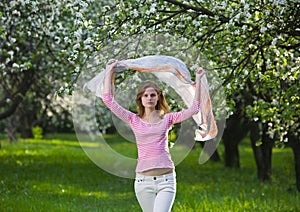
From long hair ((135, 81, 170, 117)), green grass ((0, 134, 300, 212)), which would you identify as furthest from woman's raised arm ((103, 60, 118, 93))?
green grass ((0, 134, 300, 212))

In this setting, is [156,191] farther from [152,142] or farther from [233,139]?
[233,139]

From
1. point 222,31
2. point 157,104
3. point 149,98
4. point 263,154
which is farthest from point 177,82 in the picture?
point 263,154

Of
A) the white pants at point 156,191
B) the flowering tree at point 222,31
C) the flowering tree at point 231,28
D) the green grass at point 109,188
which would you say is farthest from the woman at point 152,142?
the flowering tree at point 231,28

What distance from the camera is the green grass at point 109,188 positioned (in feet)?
36.4

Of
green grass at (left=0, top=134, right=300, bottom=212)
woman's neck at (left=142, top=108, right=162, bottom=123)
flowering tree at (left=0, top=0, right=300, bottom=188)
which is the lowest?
green grass at (left=0, top=134, right=300, bottom=212)

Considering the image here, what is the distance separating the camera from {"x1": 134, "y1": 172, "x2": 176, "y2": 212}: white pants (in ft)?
20.7

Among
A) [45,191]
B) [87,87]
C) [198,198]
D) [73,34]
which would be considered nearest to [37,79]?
[45,191]

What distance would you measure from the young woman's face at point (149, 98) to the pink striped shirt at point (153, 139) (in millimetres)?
160

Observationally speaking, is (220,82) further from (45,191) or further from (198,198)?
(45,191)

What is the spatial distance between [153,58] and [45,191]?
23.9 feet

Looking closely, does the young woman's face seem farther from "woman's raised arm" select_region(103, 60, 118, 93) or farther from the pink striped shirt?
"woman's raised arm" select_region(103, 60, 118, 93)

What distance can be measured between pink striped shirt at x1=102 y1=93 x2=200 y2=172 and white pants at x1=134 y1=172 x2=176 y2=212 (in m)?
0.11

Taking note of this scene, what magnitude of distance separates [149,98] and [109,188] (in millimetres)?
8773

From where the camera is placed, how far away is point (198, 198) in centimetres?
1245
